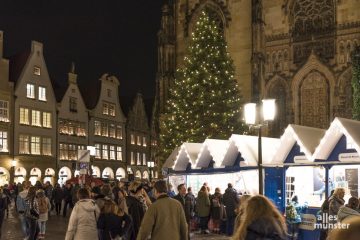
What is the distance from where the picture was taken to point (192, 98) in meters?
36.0

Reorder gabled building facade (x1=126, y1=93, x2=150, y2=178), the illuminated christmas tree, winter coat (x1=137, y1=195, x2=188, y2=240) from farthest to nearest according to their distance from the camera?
gabled building facade (x1=126, y1=93, x2=150, y2=178) < the illuminated christmas tree < winter coat (x1=137, y1=195, x2=188, y2=240)

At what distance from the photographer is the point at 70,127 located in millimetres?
57094

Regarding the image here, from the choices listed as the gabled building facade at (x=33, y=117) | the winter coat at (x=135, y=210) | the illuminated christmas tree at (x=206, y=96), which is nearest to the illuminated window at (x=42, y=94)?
the gabled building facade at (x=33, y=117)

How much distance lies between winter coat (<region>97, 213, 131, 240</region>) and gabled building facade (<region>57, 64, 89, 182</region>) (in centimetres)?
4622

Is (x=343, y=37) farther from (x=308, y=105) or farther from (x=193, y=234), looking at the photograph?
(x=193, y=234)

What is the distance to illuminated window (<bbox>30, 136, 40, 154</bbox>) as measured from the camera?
5178 centimetres

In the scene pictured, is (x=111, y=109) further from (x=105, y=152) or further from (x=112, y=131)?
(x=105, y=152)

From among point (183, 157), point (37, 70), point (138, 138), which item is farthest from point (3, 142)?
point (183, 157)

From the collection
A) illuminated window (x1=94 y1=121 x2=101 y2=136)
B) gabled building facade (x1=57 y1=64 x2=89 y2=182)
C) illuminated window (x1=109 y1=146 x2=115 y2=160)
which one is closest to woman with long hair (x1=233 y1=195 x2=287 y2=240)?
gabled building facade (x1=57 y1=64 x2=89 y2=182)

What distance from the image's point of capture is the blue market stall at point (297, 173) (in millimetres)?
17047

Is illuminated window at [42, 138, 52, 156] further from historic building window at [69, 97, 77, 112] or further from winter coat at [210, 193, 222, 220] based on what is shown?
winter coat at [210, 193, 222, 220]

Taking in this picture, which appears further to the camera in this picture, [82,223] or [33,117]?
[33,117]

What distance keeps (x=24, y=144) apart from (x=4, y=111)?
370cm

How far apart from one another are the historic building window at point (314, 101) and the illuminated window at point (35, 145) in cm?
2393
